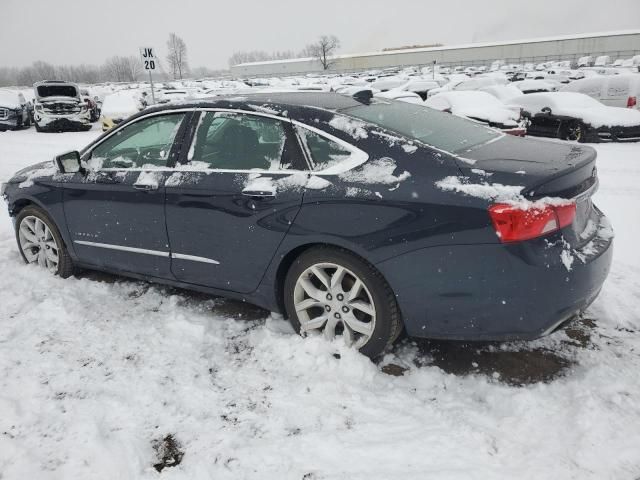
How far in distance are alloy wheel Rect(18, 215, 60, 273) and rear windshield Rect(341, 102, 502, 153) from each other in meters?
3.02

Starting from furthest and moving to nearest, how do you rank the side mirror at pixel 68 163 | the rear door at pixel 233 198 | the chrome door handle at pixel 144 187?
the side mirror at pixel 68 163 < the chrome door handle at pixel 144 187 < the rear door at pixel 233 198

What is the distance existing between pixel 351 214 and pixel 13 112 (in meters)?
19.0

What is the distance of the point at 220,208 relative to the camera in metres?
3.21

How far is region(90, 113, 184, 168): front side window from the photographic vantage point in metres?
3.58

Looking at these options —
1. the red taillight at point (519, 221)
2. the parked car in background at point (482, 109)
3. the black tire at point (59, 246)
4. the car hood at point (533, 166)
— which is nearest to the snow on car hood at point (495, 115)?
the parked car in background at point (482, 109)

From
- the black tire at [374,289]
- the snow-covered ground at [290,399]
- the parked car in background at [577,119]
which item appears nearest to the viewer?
the snow-covered ground at [290,399]

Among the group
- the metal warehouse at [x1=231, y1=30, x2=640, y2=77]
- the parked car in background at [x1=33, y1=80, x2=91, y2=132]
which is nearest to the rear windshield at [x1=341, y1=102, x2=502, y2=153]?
the parked car in background at [x1=33, y1=80, x2=91, y2=132]

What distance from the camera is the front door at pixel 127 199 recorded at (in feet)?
11.6

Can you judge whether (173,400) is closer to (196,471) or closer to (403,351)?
(196,471)

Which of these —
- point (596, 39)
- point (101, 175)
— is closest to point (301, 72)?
point (596, 39)

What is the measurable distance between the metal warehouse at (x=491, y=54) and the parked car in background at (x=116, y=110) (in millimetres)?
46575

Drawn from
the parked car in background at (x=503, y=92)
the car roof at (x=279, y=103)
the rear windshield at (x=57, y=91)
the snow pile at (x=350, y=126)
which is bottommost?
the parked car in background at (x=503, y=92)

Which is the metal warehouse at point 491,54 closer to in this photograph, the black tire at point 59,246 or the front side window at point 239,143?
the black tire at point 59,246

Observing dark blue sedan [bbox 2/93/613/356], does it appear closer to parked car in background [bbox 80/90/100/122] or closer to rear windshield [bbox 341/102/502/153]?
rear windshield [bbox 341/102/502/153]
